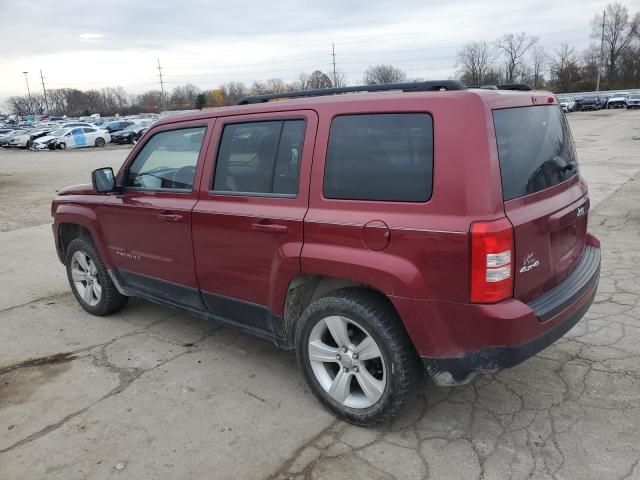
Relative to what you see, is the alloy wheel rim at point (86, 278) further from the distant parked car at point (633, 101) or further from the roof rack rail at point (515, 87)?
the distant parked car at point (633, 101)

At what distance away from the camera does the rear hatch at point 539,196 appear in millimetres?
2539

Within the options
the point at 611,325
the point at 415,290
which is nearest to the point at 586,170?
the point at 611,325

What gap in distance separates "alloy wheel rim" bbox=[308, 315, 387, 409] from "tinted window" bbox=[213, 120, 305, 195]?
32.7 inches

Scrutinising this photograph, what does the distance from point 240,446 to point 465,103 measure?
2142mm

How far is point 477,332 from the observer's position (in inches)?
98.1

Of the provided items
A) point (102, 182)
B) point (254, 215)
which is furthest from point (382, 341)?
point (102, 182)

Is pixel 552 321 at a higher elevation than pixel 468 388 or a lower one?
Answer: higher

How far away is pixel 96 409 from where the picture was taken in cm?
333

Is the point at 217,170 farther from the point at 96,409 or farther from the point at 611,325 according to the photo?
the point at 611,325

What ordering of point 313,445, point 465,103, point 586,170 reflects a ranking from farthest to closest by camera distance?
1. point 586,170
2. point 313,445
3. point 465,103

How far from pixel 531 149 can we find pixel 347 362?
1524 millimetres

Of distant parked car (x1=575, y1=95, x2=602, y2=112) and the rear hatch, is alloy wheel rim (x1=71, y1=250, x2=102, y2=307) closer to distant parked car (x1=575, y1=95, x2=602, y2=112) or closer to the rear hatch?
the rear hatch

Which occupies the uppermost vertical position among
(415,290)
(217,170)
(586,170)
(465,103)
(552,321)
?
(465,103)

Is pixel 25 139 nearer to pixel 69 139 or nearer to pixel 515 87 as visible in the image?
pixel 69 139
